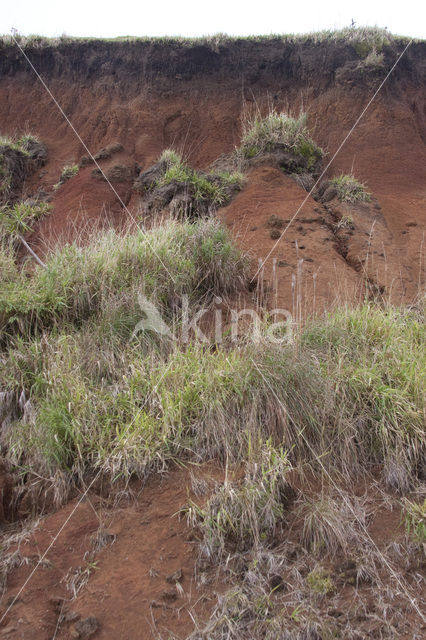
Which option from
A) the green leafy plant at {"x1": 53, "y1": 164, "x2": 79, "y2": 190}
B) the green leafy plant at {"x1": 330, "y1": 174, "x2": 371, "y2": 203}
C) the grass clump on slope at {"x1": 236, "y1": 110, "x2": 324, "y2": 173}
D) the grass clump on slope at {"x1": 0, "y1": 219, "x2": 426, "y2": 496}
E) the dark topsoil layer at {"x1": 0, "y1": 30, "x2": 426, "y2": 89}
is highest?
the dark topsoil layer at {"x1": 0, "y1": 30, "x2": 426, "y2": 89}

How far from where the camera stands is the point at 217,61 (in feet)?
33.8

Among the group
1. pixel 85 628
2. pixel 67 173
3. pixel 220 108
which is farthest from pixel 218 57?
pixel 85 628

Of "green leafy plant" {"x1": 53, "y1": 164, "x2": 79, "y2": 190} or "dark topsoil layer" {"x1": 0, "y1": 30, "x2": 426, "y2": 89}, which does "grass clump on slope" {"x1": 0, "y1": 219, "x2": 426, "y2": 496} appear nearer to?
"green leafy plant" {"x1": 53, "y1": 164, "x2": 79, "y2": 190}

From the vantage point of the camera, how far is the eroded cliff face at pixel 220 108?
784cm

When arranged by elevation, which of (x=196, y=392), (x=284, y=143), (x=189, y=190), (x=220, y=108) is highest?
(x=220, y=108)

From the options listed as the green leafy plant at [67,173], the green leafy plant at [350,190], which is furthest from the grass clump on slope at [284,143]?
the green leafy plant at [67,173]

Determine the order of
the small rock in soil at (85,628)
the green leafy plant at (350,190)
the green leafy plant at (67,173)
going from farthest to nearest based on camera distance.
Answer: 1. the green leafy plant at (67,173)
2. the green leafy plant at (350,190)
3. the small rock in soil at (85,628)

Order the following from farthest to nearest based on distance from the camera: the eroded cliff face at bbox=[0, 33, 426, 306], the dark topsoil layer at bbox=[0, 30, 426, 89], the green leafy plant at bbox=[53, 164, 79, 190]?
the dark topsoil layer at bbox=[0, 30, 426, 89]
the green leafy plant at bbox=[53, 164, 79, 190]
the eroded cliff face at bbox=[0, 33, 426, 306]

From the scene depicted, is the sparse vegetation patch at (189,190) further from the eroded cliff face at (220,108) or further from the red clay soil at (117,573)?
the red clay soil at (117,573)

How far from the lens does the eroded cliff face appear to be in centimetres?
784

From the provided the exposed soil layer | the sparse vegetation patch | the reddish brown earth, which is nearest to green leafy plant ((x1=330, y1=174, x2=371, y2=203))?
the reddish brown earth

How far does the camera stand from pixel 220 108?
994cm

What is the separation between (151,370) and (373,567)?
6.73ft

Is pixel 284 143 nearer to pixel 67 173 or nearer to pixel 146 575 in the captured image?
pixel 67 173
